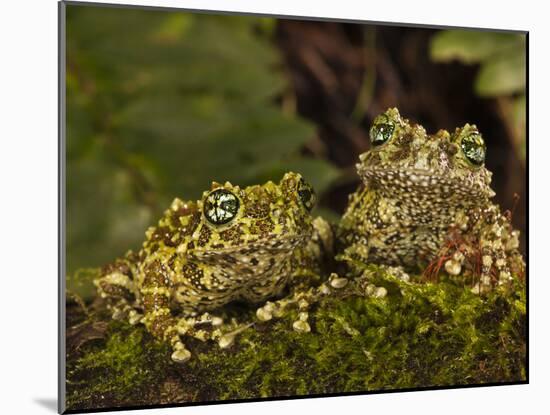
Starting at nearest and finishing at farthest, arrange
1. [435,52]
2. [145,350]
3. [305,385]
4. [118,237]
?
1. [145,350]
2. [305,385]
3. [118,237]
4. [435,52]

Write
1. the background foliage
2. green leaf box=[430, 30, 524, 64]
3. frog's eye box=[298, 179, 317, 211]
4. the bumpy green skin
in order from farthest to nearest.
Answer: green leaf box=[430, 30, 524, 64]
the background foliage
the bumpy green skin
frog's eye box=[298, 179, 317, 211]

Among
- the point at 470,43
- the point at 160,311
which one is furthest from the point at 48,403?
the point at 470,43

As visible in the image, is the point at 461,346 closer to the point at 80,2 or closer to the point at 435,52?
the point at 435,52

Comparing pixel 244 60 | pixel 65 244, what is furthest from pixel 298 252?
pixel 244 60

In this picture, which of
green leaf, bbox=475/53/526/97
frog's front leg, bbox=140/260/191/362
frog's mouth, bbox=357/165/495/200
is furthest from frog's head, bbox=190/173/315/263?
green leaf, bbox=475/53/526/97

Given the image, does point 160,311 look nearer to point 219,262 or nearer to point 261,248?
point 219,262

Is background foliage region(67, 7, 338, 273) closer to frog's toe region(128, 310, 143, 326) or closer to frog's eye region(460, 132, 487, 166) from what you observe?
frog's toe region(128, 310, 143, 326)
